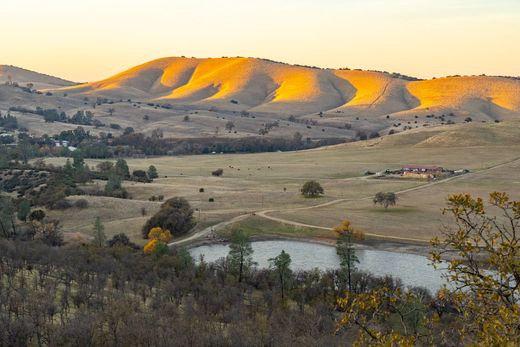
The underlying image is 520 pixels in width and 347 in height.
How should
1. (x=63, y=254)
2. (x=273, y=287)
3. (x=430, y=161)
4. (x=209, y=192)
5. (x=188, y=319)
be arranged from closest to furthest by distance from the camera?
(x=188, y=319)
(x=273, y=287)
(x=63, y=254)
(x=209, y=192)
(x=430, y=161)

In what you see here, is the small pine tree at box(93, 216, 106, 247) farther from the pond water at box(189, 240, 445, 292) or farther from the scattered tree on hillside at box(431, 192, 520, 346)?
the scattered tree on hillside at box(431, 192, 520, 346)

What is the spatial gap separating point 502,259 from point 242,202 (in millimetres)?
96192

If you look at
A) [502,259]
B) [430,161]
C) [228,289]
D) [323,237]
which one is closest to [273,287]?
[228,289]

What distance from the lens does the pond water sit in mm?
65000

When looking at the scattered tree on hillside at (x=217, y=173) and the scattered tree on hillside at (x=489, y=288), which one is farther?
the scattered tree on hillside at (x=217, y=173)

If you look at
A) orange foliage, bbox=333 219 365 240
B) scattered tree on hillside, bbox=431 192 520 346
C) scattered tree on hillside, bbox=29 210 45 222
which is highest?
scattered tree on hillside, bbox=431 192 520 346

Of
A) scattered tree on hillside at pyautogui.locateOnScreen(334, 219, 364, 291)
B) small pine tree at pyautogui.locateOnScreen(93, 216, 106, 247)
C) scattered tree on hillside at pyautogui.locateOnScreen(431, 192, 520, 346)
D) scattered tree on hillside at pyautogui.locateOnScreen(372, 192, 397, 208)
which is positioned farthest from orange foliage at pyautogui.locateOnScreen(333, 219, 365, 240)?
scattered tree on hillside at pyautogui.locateOnScreen(431, 192, 520, 346)

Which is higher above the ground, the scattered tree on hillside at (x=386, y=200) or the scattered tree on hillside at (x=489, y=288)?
the scattered tree on hillside at (x=489, y=288)

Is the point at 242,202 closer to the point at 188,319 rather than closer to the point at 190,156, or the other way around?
the point at 188,319

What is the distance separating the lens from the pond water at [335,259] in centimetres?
6500

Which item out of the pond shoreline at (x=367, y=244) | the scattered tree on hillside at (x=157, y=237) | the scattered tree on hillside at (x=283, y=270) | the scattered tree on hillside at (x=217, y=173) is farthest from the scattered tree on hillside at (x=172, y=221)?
the scattered tree on hillside at (x=217, y=173)

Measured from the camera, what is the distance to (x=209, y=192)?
380 feet

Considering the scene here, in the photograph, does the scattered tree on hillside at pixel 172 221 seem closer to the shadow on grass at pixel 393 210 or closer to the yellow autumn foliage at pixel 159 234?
the yellow autumn foliage at pixel 159 234

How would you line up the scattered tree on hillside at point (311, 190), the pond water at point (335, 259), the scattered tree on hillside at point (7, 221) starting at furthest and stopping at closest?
the scattered tree on hillside at point (311, 190), the scattered tree on hillside at point (7, 221), the pond water at point (335, 259)
